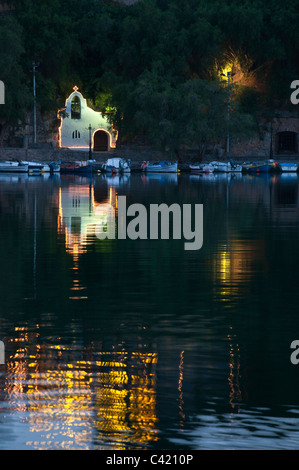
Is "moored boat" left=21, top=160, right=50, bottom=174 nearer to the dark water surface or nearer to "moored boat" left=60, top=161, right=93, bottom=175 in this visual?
"moored boat" left=60, top=161, right=93, bottom=175

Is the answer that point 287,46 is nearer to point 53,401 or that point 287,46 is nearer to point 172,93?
point 172,93

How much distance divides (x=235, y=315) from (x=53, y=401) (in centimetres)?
614

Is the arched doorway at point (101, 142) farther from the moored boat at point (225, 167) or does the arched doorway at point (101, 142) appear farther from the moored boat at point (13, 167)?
the moored boat at point (13, 167)

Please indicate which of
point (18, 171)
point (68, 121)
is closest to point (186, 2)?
point (68, 121)

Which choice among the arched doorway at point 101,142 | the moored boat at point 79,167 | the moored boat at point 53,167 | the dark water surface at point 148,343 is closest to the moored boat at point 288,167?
the moored boat at point 79,167

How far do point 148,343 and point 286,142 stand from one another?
325ft

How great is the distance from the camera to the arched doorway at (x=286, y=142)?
4355 inches

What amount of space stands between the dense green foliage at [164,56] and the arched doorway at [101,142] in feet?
15.3

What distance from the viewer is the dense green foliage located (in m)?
99.1

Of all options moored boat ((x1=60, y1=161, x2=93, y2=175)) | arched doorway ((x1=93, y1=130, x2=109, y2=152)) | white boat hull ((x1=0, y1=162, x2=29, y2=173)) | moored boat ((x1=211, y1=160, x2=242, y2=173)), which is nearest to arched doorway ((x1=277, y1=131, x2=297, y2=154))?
moored boat ((x1=211, y1=160, x2=242, y2=173))

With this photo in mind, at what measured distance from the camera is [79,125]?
109625 millimetres

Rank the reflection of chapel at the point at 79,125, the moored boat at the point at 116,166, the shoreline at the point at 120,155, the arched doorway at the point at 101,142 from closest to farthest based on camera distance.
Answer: the moored boat at the point at 116,166, the shoreline at the point at 120,155, the reflection of chapel at the point at 79,125, the arched doorway at the point at 101,142

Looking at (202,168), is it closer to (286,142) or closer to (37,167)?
(286,142)
